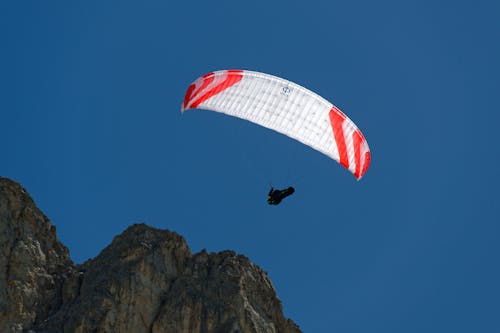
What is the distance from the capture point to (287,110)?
2504 inches

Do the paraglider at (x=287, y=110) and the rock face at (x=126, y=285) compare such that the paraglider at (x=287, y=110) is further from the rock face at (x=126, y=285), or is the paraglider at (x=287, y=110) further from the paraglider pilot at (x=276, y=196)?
the rock face at (x=126, y=285)

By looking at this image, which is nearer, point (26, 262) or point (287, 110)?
point (287, 110)

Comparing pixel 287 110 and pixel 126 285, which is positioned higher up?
pixel 287 110

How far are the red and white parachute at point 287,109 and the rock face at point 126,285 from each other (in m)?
9.53

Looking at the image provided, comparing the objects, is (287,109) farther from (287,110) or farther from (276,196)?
(276,196)

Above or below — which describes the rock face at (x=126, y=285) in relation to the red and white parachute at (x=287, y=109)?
below

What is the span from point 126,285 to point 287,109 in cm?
1226

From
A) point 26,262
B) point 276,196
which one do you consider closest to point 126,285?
point 26,262

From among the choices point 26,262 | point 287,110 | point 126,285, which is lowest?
point 126,285

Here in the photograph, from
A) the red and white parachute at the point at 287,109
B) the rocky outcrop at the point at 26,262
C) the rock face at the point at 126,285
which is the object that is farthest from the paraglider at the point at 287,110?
the rocky outcrop at the point at 26,262

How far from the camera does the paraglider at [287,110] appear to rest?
63.4m

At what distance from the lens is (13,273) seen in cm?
6681

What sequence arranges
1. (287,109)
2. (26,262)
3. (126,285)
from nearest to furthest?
(287,109)
(126,285)
(26,262)

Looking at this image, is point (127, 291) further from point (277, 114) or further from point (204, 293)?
point (277, 114)
